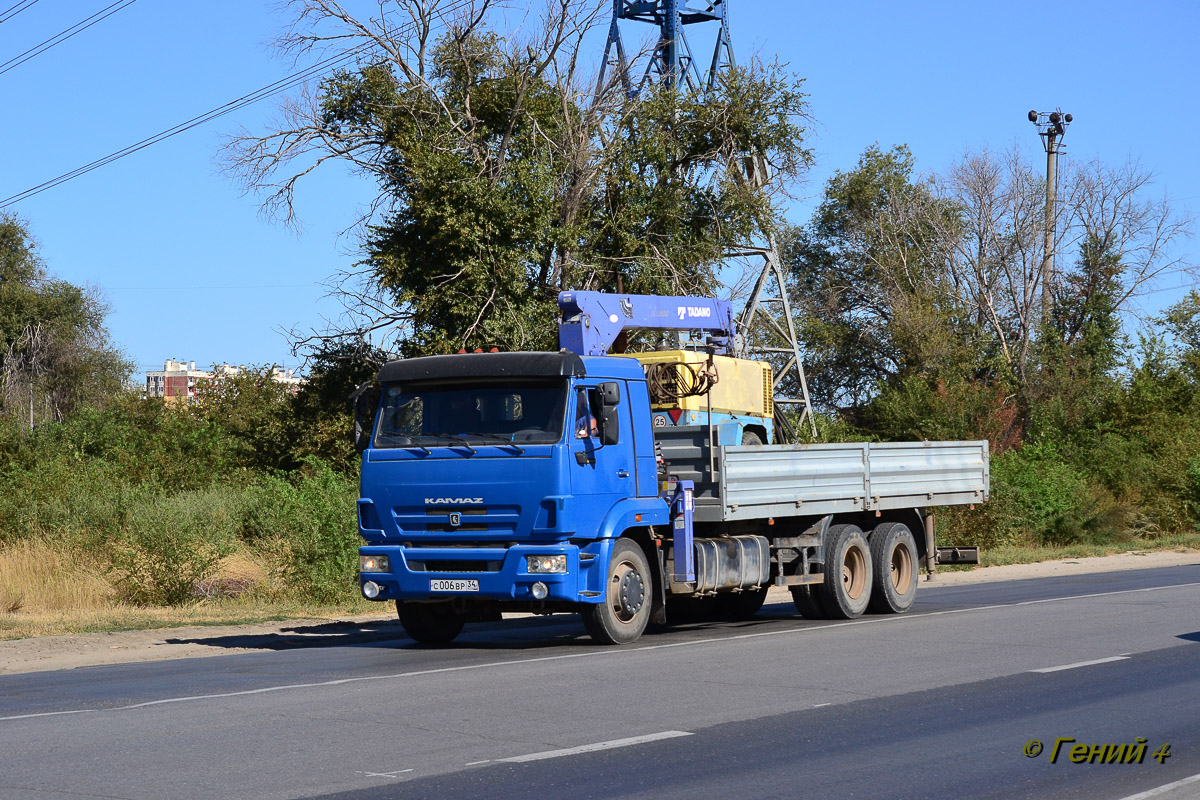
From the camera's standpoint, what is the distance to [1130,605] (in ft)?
56.2

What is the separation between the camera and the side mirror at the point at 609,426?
12.9 meters

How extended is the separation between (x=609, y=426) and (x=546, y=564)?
1.50 m

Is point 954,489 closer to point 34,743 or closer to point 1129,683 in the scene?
point 1129,683

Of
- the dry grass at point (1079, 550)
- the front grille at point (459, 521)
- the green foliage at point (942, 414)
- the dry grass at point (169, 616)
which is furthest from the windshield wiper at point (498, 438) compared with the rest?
the green foliage at point (942, 414)

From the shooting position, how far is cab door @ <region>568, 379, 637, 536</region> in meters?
12.7

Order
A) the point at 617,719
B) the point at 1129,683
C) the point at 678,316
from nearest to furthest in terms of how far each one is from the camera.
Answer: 1. the point at 617,719
2. the point at 1129,683
3. the point at 678,316

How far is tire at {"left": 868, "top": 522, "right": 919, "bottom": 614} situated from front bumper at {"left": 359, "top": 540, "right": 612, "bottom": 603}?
17.2 feet

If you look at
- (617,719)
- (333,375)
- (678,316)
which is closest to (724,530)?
(678,316)

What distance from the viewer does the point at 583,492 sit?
1268cm

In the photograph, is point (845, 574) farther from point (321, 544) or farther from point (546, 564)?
point (321, 544)

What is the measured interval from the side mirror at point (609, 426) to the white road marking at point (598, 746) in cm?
480

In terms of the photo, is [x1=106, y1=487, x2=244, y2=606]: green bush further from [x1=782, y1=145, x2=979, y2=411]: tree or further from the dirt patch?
[x1=782, y1=145, x2=979, y2=411]: tree

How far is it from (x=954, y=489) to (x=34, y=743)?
13.0 metres

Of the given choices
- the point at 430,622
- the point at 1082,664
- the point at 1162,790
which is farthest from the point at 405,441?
the point at 1162,790
